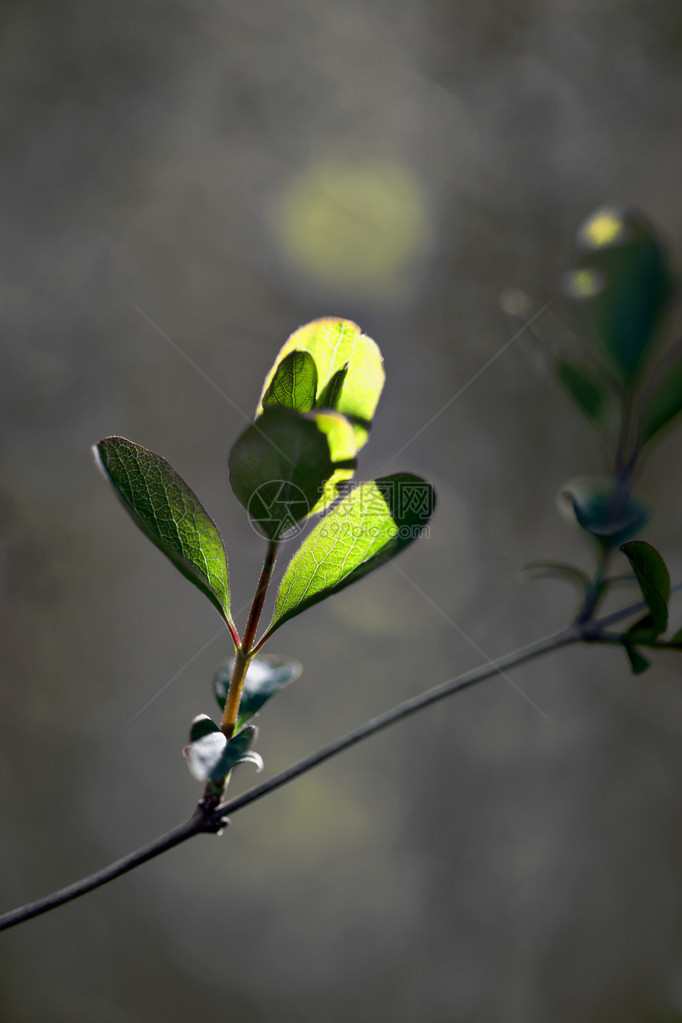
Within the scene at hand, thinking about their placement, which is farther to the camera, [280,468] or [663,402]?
[663,402]

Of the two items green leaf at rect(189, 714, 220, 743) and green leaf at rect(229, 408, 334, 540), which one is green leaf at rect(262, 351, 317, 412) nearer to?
green leaf at rect(229, 408, 334, 540)

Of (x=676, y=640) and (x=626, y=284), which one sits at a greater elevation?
(x=626, y=284)

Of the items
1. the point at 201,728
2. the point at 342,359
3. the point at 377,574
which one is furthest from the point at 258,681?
the point at 377,574

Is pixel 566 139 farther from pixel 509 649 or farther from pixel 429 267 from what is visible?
pixel 509 649

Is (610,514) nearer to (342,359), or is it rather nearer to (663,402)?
(663,402)

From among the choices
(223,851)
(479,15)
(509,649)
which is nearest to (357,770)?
(223,851)

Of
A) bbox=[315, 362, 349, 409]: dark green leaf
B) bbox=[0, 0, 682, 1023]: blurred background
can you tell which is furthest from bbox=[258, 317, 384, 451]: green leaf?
bbox=[0, 0, 682, 1023]: blurred background
